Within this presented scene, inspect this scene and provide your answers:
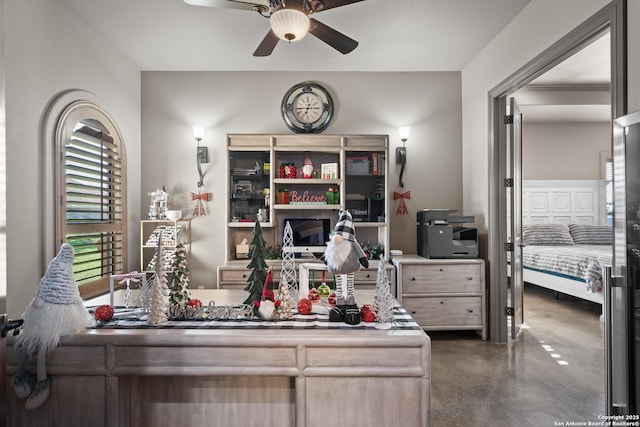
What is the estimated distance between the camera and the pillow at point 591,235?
19.7ft

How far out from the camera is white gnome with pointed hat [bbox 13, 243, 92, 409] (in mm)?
1475

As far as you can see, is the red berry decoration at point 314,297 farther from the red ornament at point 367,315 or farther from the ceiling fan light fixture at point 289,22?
the ceiling fan light fixture at point 289,22

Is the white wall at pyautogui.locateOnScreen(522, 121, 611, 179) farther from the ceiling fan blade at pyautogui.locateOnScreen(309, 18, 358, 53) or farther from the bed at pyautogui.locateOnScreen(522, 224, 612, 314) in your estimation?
the ceiling fan blade at pyautogui.locateOnScreen(309, 18, 358, 53)

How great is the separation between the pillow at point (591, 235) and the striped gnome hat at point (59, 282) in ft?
23.7

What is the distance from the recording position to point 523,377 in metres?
2.72

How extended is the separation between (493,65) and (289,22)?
8.17ft

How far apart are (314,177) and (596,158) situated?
6254 millimetres

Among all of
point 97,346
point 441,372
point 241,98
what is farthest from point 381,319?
point 241,98

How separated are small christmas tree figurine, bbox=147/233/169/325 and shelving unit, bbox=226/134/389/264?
6.55ft

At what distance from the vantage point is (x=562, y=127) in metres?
6.66

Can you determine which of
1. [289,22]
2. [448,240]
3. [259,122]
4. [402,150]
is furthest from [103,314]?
[402,150]

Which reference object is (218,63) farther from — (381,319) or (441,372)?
(441,372)

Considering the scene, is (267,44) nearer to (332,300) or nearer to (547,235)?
(332,300)

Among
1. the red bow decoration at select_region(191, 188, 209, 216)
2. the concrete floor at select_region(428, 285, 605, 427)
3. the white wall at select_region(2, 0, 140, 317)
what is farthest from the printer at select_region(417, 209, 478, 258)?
the white wall at select_region(2, 0, 140, 317)
